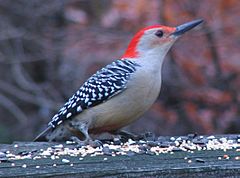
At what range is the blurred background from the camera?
837cm

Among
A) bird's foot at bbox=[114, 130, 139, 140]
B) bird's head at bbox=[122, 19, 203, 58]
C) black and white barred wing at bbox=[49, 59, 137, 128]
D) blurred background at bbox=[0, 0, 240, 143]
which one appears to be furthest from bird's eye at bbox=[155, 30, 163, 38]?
blurred background at bbox=[0, 0, 240, 143]

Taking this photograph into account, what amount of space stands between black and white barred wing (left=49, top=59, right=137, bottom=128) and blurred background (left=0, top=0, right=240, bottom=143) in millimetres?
2819

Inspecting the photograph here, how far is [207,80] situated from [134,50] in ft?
10.7

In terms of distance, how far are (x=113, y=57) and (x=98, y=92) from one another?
142 inches

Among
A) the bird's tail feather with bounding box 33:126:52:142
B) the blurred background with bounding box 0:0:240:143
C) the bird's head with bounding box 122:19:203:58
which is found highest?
the blurred background with bounding box 0:0:240:143

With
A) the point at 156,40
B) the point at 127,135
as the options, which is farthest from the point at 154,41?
the point at 127,135

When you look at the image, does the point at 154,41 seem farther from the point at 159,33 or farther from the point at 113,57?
Answer: the point at 113,57

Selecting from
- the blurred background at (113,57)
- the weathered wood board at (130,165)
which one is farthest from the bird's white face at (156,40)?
the blurred background at (113,57)

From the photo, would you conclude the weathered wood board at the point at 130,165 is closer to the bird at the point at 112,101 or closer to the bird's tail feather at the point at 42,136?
the bird at the point at 112,101

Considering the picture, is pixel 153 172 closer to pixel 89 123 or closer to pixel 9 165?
pixel 9 165

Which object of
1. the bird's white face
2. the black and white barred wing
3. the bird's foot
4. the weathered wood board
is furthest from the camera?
the bird's white face

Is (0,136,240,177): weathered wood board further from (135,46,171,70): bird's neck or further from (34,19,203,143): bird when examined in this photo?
(135,46,171,70): bird's neck

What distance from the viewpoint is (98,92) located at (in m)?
5.35

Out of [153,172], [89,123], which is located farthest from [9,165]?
[89,123]
